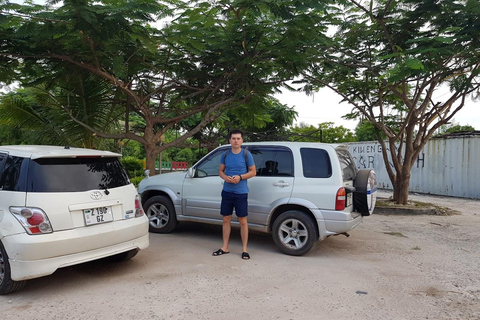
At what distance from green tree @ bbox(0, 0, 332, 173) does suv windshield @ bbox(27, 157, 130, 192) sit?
8.67ft

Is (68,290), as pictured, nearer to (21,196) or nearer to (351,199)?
(21,196)

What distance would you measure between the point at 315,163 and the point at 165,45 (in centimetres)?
403

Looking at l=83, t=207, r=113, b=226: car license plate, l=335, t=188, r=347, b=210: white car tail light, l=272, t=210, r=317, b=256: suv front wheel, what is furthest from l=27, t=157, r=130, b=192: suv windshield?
l=335, t=188, r=347, b=210: white car tail light

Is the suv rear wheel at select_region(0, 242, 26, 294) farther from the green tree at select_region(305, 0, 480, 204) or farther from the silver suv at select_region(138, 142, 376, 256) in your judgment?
the green tree at select_region(305, 0, 480, 204)

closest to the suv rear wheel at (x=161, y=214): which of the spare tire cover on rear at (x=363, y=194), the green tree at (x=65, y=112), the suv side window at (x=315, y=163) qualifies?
the suv side window at (x=315, y=163)

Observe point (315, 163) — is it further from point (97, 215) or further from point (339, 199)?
point (97, 215)

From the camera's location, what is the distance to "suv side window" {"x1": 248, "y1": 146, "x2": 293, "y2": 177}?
19.2ft

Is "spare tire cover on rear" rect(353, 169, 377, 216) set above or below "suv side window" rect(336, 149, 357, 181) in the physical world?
below

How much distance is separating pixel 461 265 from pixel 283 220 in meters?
2.58

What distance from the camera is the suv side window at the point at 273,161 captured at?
5.87m

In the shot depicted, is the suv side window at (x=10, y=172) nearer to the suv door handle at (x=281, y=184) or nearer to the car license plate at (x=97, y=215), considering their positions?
the car license plate at (x=97, y=215)

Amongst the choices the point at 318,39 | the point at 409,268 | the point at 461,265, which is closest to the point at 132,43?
the point at 318,39

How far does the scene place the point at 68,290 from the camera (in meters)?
4.12

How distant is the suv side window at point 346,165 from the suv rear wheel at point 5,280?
4.35m
